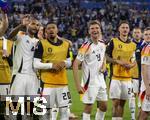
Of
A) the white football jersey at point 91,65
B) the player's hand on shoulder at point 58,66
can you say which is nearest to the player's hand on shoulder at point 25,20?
the player's hand on shoulder at point 58,66

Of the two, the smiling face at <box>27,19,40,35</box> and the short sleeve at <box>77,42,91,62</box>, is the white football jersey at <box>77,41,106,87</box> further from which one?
the smiling face at <box>27,19,40,35</box>

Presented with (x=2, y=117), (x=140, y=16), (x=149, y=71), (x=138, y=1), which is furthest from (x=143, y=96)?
(x=138, y=1)

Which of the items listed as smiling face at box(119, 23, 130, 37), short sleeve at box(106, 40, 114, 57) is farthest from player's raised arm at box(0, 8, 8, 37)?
smiling face at box(119, 23, 130, 37)

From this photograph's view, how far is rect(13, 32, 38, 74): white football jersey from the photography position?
28.5ft

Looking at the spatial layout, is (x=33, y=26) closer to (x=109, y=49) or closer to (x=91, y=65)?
(x=91, y=65)

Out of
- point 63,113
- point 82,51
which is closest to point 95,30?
point 82,51

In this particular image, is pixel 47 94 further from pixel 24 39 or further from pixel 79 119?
pixel 79 119

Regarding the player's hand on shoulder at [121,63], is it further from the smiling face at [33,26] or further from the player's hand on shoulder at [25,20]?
the player's hand on shoulder at [25,20]

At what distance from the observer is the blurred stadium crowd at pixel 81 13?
1361 inches

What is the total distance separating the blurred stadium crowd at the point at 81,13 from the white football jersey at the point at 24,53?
79.3 feet

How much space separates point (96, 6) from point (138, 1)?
12.1 ft

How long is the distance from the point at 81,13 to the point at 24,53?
28526 millimetres

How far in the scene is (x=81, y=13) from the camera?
37.0 m

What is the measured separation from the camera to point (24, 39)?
8.73 m
